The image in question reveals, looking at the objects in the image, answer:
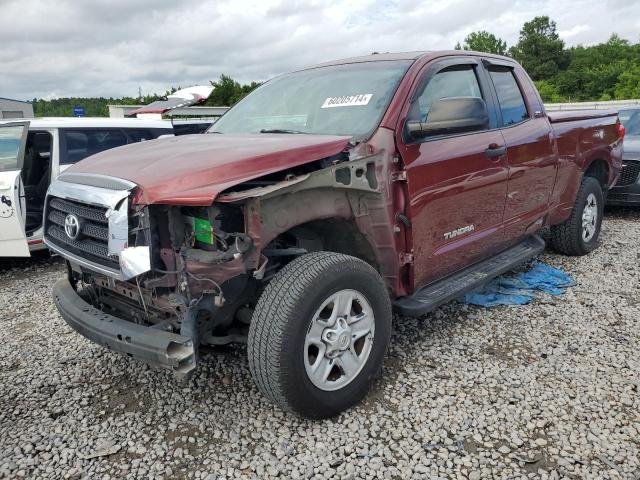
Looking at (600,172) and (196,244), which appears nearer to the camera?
(196,244)

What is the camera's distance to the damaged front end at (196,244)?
2.38 m

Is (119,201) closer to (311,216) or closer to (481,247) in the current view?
(311,216)

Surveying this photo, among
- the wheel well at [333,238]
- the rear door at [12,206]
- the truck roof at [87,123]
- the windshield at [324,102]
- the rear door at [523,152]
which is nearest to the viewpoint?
the wheel well at [333,238]

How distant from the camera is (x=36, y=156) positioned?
19.7 feet

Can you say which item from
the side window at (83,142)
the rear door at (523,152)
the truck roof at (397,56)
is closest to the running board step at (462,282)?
the rear door at (523,152)

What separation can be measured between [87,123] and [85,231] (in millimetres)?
4159

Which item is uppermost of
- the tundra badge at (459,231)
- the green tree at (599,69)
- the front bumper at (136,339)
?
the green tree at (599,69)

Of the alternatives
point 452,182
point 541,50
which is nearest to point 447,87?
point 452,182

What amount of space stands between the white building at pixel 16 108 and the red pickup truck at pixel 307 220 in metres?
21.1

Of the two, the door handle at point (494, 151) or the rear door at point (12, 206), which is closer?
the door handle at point (494, 151)

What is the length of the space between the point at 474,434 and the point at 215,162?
1.88 metres

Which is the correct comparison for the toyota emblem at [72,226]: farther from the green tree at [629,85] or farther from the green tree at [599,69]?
the green tree at [599,69]

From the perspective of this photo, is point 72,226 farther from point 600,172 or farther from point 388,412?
point 600,172

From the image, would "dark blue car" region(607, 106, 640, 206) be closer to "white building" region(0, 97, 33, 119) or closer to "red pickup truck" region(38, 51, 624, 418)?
"red pickup truck" region(38, 51, 624, 418)
